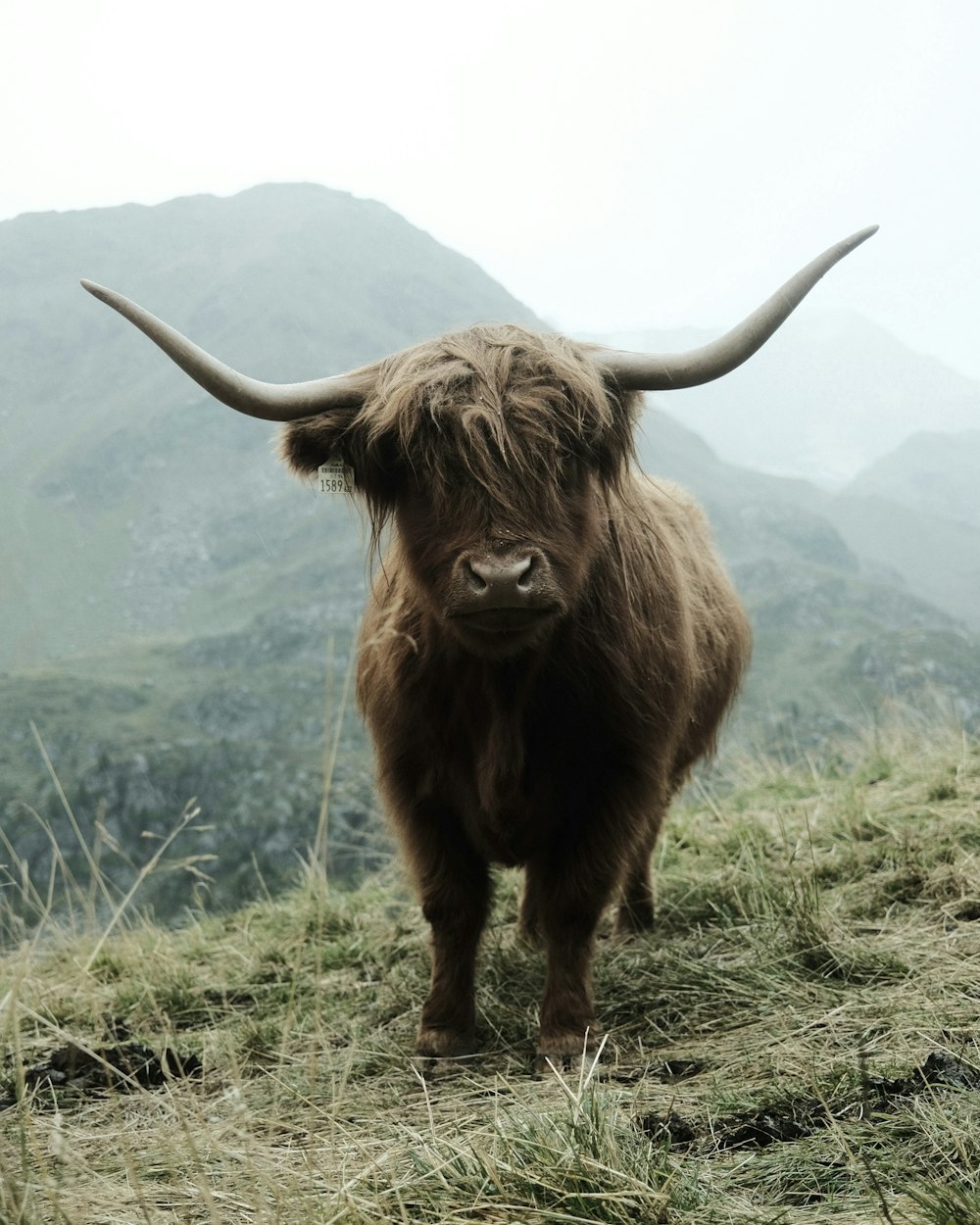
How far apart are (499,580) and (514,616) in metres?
0.13

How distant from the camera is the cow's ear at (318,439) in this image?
9.74 ft

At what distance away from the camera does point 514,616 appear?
252 centimetres

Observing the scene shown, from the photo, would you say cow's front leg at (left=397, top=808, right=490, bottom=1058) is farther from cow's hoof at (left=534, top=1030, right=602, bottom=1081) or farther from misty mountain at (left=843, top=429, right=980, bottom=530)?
misty mountain at (left=843, top=429, right=980, bottom=530)

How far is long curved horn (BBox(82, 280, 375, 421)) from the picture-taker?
2.54 metres

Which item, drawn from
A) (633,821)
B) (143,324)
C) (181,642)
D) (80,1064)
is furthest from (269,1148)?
(181,642)

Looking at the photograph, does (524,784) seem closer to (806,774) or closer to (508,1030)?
(508,1030)

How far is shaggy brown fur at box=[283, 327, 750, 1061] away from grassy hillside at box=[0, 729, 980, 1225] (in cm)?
36

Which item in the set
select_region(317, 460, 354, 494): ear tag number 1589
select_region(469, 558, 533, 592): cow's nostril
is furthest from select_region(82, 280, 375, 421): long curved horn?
select_region(469, 558, 533, 592): cow's nostril

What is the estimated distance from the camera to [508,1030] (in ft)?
10.6

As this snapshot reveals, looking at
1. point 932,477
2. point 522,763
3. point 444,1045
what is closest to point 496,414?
point 522,763

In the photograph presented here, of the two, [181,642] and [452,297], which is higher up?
[452,297]

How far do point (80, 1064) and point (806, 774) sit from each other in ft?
14.6

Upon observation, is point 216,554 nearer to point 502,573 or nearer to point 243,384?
point 243,384

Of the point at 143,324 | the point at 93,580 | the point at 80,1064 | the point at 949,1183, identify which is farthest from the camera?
the point at 93,580
